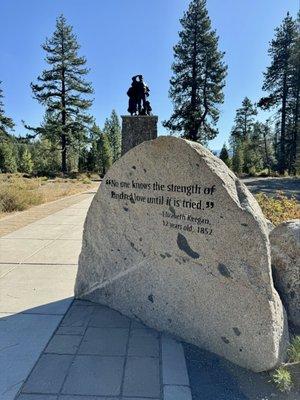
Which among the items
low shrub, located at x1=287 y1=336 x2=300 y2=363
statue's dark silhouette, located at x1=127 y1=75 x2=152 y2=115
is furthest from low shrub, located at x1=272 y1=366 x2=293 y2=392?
statue's dark silhouette, located at x1=127 y1=75 x2=152 y2=115

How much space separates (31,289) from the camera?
474 cm

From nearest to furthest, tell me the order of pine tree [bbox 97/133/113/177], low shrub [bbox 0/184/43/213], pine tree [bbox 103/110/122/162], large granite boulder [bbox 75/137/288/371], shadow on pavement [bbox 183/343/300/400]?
shadow on pavement [bbox 183/343/300/400]
large granite boulder [bbox 75/137/288/371]
low shrub [bbox 0/184/43/213]
pine tree [bbox 97/133/113/177]
pine tree [bbox 103/110/122/162]

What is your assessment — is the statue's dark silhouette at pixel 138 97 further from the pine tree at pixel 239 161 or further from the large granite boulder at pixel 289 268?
the pine tree at pixel 239 161

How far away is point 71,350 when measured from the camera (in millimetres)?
3273

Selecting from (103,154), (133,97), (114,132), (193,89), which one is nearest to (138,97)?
(133,97)

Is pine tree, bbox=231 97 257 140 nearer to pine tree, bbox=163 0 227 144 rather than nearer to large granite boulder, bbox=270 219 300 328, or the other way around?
pine tree, bbox=163 0 227 144

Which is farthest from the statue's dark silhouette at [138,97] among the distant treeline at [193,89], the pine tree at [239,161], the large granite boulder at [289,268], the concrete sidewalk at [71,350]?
the pine tree at [239,161]

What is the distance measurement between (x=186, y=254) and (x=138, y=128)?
7380 millimetres

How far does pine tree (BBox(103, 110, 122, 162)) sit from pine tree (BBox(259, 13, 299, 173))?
34.8 metres

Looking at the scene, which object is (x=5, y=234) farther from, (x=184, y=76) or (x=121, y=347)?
(x=184, y=76)

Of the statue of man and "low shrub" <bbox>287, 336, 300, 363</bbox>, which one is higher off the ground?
the statue of man

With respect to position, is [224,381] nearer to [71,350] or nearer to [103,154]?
[71,350]

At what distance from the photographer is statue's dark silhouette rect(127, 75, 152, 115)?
33.1 ft

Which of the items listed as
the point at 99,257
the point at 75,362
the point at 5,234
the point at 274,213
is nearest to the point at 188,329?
the point at 75,362
